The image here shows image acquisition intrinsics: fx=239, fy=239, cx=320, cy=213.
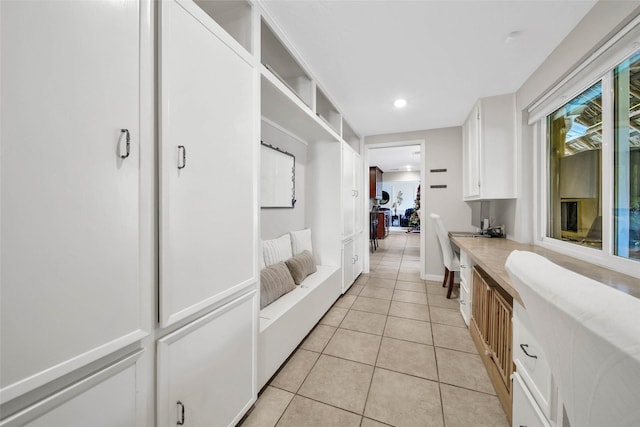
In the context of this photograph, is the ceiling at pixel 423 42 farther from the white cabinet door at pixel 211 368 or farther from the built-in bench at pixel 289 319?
the built-in bench at pixel 289 319

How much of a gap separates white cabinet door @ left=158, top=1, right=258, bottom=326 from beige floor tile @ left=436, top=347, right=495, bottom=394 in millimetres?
1573

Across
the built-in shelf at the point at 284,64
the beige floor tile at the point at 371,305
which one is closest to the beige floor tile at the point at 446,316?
the beige floor tile at the point at 371,305

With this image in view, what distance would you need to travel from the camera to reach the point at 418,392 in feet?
5.05

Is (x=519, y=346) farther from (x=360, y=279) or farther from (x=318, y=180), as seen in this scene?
(x=360, y=279)

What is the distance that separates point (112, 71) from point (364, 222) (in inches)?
153

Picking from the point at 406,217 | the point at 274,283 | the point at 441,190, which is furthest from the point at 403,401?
the point at 406,217

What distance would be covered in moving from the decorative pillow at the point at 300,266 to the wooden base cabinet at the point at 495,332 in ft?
5.09

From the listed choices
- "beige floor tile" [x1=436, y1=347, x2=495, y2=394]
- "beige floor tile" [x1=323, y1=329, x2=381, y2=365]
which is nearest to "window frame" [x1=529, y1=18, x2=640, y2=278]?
"beige floor tile" [x1=436, y1=347, x2=495, y2=394]

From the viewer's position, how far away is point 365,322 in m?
2.47

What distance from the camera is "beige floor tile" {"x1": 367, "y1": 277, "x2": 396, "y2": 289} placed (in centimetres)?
357

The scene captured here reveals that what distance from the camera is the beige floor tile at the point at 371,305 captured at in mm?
2758

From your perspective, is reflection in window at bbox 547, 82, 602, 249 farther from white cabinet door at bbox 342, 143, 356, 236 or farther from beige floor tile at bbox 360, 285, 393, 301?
white cabinet door at bbox 342, 143, 356, 236

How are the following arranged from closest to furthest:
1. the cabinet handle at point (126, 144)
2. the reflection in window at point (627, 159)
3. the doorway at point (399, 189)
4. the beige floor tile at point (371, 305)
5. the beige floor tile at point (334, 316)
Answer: the cabinet handle at point (126, 144)
the reflection in window at point (627, 159)
the beige floor tile at point (334, 316)
the beige floor tile at point (371, 305)
the doorway at point (399, 189)

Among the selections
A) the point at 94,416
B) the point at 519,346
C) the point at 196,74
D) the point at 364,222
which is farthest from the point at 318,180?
the point at 94,416
